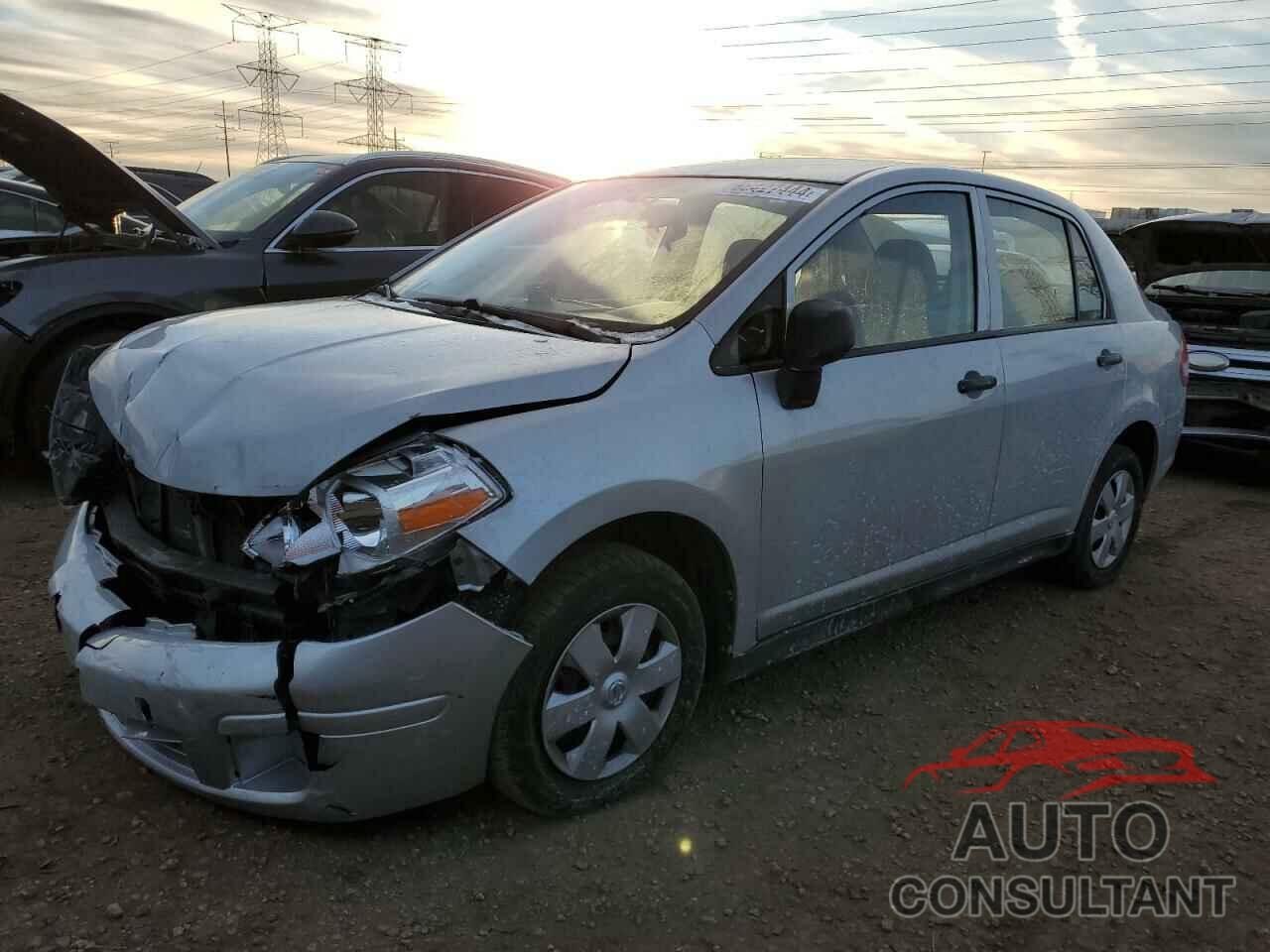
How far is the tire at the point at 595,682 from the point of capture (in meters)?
2.45

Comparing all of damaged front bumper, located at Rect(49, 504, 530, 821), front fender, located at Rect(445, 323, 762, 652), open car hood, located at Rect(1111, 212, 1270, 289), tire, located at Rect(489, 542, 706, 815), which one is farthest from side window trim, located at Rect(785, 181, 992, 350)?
open car hood, located at Rect(1111, 212, 1270, 289)

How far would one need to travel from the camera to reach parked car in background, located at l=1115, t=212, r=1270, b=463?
6.59 metres

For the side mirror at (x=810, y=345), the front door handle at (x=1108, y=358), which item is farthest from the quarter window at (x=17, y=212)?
the front door handle at (x=1108, y=358)

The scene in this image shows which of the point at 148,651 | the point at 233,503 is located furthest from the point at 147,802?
the point at 233,503

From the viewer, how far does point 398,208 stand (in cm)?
602

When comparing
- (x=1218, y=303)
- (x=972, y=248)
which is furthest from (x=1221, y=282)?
(x=972, y=248)

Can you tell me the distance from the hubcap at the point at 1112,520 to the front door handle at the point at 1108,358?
0.52 meters

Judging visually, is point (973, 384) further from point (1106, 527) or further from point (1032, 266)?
point (1106, 527)

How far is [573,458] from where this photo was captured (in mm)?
2449

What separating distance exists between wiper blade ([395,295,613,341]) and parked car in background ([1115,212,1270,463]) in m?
5.10

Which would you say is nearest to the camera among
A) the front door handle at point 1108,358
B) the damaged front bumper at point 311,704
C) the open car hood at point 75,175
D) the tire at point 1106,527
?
the damaged front bumper at point 311,704

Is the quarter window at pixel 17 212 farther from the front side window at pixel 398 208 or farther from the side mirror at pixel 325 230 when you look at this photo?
the side mirror at pixel 325 230

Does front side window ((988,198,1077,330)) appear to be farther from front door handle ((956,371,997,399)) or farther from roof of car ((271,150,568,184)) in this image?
→ roof of car ((271,150,568,184))

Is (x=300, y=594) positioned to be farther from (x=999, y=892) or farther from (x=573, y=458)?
(x=999, y=892)
